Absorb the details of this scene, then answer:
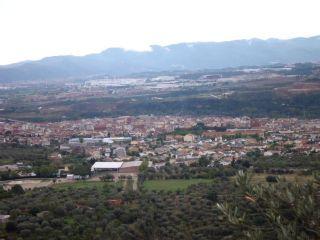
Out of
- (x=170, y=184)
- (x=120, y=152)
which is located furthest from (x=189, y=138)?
(x=170, y=184)

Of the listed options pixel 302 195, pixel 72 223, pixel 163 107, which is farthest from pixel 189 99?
pixel 302 195

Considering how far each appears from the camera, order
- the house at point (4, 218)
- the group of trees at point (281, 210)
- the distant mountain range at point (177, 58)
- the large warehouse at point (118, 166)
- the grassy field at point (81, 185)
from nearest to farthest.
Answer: the group of trees at point (281, 210), the house at point (4, 218), the grassy field at point (81, 185), the large warehouse at point (118, 166), the distant mountain range at point (177, 58)

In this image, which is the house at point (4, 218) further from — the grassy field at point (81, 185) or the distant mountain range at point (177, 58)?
the distant mountain range at point (177, 58)

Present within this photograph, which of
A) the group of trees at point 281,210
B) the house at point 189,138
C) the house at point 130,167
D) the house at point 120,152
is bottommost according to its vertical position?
the house at point 189,138

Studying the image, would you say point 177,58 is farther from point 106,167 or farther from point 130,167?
point 130,167

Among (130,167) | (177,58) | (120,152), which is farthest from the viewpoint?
(177,58)

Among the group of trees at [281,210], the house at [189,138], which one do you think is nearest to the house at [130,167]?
the house at [189,138]

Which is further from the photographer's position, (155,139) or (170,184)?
(155,139)
